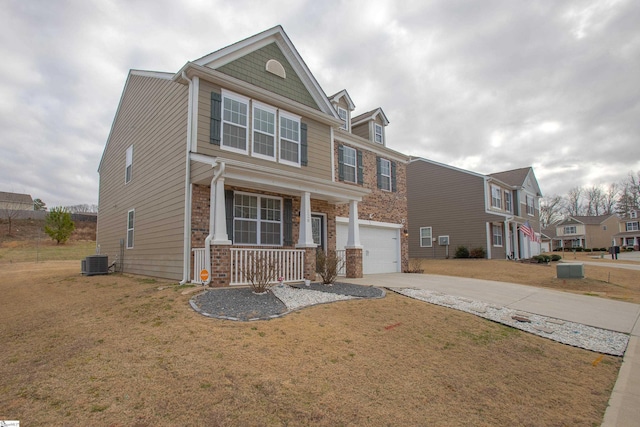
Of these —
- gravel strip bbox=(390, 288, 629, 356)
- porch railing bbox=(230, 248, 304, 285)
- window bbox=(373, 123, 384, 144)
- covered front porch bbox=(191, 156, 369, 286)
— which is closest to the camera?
gravel strip bbox=(390, 288, 629, 356)

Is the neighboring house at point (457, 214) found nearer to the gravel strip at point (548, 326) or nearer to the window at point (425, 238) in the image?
the window at point (425, 238)

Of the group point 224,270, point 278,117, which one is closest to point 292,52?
point 278,117

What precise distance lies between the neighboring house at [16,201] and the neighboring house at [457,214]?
50.0 m

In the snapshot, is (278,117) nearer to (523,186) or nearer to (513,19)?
(513,19)

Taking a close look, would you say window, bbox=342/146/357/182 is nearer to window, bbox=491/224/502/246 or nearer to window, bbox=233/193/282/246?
window, bbox=233/193/282/246

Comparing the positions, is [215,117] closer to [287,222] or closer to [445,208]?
[287,222]

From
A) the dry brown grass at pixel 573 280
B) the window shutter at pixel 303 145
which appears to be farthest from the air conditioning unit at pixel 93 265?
the dry brown grass at pixel 573 280

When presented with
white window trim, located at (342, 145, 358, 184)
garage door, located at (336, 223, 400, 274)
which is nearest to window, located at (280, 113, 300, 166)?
white window trim, located at (342, 145, 358, 184)

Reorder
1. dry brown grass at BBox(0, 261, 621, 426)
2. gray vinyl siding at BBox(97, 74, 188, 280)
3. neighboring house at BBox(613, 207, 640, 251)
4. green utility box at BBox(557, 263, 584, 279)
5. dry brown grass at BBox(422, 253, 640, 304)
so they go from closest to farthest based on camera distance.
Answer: dry brown grass at BBox(0, 261, 621, 426), gray vinyl siding at BBox(97, 74, 188, 280), dry brown grass at BBox(422, 253, 640, 304), green utility box at BBox(557, 263, 584, 279), neighboring house at BBox(613, 207, 640, 251)

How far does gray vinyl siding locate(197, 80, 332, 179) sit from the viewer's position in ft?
31.3

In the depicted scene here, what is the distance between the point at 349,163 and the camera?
47.9ft

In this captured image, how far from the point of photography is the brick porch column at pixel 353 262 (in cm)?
1184

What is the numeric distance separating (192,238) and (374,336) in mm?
5544

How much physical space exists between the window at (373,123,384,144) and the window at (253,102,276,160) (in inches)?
274
